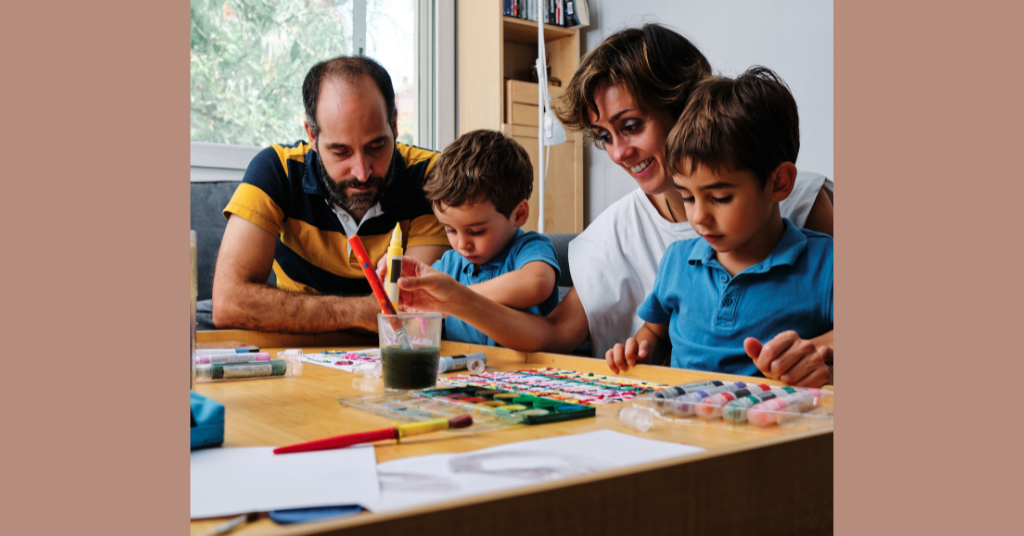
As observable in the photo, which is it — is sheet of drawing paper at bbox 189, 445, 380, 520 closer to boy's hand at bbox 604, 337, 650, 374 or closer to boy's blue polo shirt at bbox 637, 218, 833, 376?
boy's hand at bbox 604, 337, 650, 374

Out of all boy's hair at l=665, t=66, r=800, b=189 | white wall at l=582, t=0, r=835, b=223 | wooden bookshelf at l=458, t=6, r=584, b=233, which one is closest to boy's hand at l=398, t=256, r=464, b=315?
boy's hair at l=665, t=66, r=800, b=189

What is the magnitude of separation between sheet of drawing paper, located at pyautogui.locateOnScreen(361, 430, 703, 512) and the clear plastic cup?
27 cm

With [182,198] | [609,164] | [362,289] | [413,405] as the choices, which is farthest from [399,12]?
[182,198]

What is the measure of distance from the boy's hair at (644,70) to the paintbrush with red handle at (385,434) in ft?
3.26

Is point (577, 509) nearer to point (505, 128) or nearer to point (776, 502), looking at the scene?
point (776, 502)

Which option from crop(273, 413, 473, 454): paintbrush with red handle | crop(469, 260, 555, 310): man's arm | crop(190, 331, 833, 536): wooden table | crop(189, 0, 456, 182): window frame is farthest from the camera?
crop(189, 0, 456, 182): window frame

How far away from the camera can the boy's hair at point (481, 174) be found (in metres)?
1.53

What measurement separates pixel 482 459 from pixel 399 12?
377 cm

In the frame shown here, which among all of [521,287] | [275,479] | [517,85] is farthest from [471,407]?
[517,85]

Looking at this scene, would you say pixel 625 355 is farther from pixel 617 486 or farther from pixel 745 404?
pixel 617 486

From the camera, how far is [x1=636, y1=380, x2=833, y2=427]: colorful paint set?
566mm

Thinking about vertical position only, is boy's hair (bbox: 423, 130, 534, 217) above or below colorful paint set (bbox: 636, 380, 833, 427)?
above

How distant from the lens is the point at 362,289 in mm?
1900

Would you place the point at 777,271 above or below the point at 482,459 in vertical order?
above
